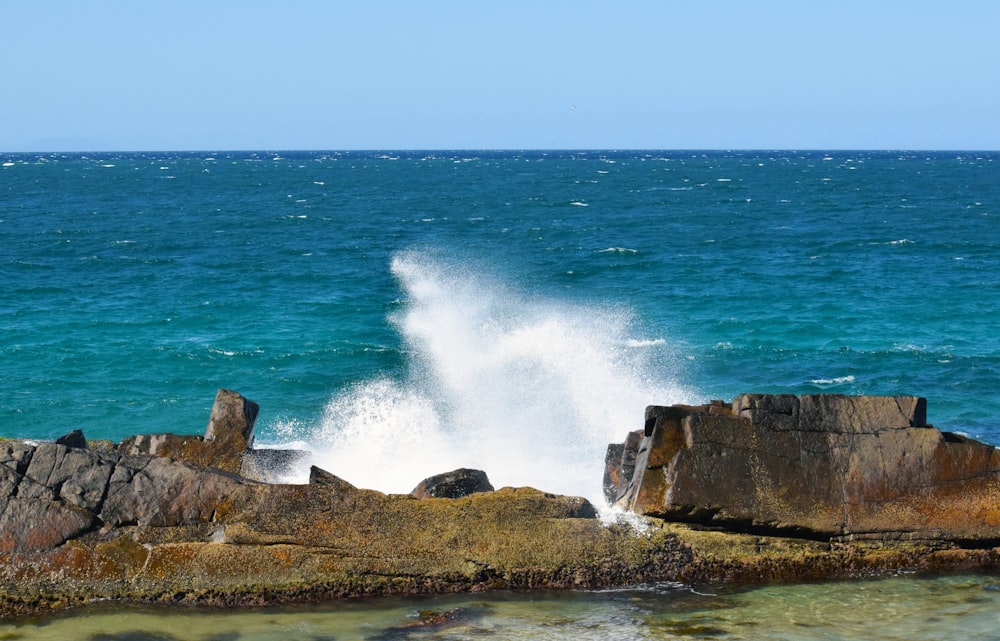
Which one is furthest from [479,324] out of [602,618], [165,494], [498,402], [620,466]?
[602,618]

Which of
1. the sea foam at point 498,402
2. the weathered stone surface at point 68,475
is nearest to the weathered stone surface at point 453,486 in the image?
the sea foam at point 498,402

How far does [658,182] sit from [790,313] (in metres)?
85.3

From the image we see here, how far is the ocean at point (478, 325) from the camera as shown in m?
24.0

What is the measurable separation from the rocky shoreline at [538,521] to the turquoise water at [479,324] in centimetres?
518

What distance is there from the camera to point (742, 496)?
14.2 metres

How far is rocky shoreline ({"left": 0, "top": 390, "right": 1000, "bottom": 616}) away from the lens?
13.1 meters

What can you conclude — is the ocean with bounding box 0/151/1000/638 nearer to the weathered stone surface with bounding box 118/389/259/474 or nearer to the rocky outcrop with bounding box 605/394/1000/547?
the weathered stone surface with bounding box 118/389/259/474

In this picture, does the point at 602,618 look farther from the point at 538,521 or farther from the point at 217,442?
the point at 217,442

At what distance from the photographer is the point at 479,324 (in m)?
31.9

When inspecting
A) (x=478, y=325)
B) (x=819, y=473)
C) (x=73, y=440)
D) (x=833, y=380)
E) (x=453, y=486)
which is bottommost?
(x=833, y=380)

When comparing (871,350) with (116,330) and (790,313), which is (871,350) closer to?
(790,313)

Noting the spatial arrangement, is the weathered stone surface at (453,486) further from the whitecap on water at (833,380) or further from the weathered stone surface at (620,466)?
the whitecap on water at (833,380)

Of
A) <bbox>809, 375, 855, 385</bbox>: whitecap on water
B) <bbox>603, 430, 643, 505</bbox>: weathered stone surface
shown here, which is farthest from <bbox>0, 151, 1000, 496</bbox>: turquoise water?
<bbox>603, 430, 643, 505</bbox>: weathered stone surface

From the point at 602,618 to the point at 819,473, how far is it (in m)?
3.72
